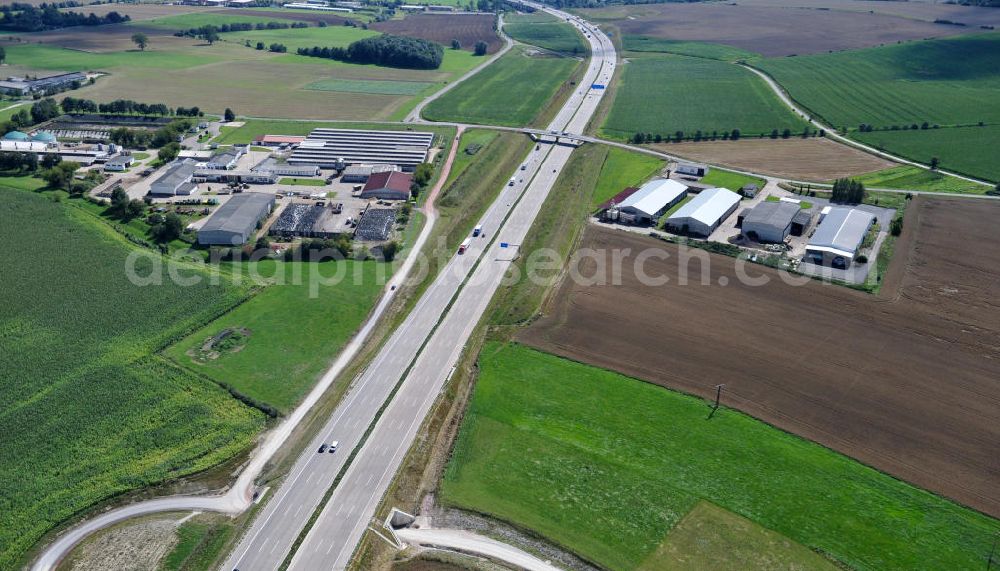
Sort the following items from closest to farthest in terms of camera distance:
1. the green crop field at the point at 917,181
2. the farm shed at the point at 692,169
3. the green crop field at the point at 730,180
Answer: the green crop field at the point at 917,181, the green crop field at the point at 730,180, the farm shed at the point at 692,169

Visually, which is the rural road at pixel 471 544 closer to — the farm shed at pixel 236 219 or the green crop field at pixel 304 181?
the farm shed at pixel 236 219

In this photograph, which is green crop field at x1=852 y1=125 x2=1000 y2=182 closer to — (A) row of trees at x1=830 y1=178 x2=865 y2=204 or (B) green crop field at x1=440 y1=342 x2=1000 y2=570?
(A) row of trees at x1=830 y1=178 x2=865 y2=204

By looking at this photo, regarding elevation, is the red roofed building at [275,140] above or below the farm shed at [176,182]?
above

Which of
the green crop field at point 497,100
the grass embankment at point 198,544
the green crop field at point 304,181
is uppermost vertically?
the green crop field at point 497,100

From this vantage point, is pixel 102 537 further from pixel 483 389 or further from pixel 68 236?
pixel 68 236

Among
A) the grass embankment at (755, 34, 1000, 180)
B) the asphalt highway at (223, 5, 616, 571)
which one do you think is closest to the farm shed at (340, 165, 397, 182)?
the asphalt highway at (223, 5, 616, 571)

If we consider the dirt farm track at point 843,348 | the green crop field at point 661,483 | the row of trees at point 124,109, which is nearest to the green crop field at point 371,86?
the row of trees at point 124,109

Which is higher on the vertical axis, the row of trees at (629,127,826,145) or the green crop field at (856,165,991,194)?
the row of trees at (629,127,826,145)
